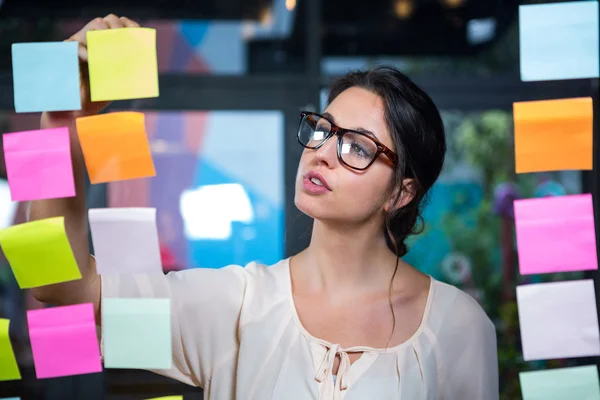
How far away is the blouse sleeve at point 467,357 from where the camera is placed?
4.75ft

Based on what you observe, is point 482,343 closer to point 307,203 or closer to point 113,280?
point 307,203

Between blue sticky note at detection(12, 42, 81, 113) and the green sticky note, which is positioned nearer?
blue sticky note at detection(12, 42, 81, 113)

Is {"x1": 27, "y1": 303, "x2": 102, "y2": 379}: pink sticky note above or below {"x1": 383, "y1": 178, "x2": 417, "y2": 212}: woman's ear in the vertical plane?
below

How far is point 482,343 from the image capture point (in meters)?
1.48

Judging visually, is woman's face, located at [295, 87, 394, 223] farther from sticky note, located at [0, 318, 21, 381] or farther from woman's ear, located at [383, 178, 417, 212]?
sticky note, located at [0, 318, 21, 381]

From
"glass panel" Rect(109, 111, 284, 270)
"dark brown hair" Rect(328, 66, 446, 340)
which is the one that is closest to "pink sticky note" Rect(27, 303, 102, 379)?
"dark brown hair" Rect(328, 66, 446, 340)

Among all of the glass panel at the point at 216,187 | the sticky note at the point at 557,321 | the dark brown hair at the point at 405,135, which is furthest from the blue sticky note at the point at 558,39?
the glass panel at the point at 216,187

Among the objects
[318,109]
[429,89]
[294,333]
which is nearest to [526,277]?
[429,89]

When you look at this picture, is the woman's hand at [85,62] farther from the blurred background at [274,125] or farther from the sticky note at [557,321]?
the blurred background at [274,125]

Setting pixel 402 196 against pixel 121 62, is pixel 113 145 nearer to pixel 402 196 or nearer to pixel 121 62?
pixel 121 62

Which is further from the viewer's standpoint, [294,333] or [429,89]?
[429,89]

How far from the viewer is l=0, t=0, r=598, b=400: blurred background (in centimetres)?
299

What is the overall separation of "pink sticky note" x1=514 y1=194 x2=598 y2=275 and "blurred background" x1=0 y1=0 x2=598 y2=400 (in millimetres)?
1200

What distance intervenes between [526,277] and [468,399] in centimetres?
204
